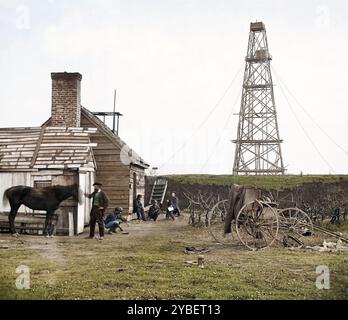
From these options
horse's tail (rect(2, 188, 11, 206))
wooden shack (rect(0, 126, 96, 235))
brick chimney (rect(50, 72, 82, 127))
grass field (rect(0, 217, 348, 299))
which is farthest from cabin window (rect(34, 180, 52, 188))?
brick chimney (rect(50, 72, 82, 127))

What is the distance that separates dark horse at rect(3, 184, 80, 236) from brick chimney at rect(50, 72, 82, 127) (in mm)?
4622

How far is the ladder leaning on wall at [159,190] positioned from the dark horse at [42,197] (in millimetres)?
13214

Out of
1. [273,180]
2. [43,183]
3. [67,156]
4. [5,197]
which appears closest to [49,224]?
[43,183]

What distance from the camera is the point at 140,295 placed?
7336mm

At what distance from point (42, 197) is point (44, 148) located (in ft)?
9.16

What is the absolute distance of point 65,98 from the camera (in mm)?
18891

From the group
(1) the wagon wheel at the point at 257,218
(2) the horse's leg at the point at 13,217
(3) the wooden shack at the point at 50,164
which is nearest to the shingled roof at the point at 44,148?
(3) the wooden shack at the point at 50,164

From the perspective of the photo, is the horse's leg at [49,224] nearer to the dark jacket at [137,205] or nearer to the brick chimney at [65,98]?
the brick chimney at [65,98]

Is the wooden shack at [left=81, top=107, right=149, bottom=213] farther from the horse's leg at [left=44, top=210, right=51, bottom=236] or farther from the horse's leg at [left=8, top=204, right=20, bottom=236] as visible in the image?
the horse's leg at [left=8, top=204, right=20, bottom=236]

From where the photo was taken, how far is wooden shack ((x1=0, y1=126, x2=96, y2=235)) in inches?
627

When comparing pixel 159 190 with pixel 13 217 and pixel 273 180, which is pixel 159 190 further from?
pixel 13 217
